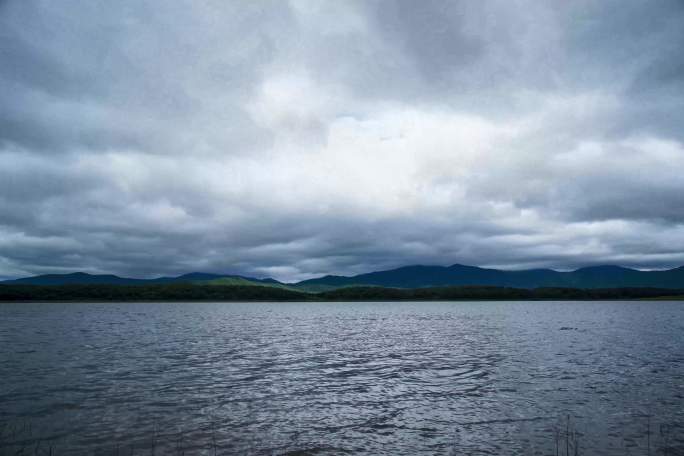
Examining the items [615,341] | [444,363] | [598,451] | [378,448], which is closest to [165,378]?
[378,448]

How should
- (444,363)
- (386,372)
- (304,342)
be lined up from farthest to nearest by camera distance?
(304,342) → (444,363) → (386,372)

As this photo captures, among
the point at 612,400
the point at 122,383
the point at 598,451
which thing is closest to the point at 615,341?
the point at 612,400

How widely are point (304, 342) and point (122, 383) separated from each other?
3268cm

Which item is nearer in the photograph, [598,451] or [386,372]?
[598,451]

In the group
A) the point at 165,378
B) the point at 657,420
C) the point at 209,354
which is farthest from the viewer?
the point at 209,354

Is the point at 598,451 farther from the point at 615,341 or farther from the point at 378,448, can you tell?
the point at 615,341

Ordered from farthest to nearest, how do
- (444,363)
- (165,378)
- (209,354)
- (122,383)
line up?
(209,354) < (444,363) < (165,378) < (122,383)

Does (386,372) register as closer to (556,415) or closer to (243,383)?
(243,383)

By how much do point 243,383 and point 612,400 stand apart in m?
24.8

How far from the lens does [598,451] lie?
1867 centimetres

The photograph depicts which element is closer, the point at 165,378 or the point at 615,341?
the point at 165,378

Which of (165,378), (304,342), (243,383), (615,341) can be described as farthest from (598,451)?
(615,341)

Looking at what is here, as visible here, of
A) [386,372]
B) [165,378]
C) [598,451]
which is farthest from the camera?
[386,372]

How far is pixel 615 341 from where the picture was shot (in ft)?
208
